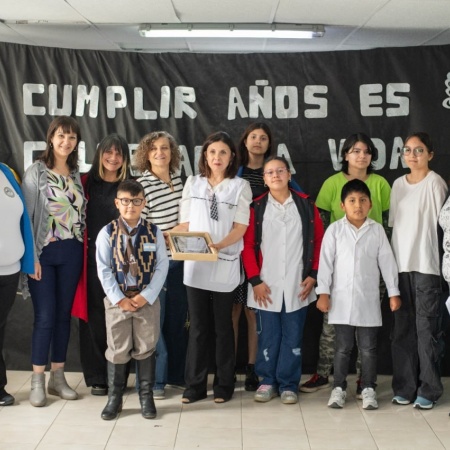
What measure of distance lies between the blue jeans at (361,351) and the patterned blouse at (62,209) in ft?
5.48

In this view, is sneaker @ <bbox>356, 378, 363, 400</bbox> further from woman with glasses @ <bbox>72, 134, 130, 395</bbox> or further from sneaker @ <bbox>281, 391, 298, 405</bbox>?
woman with glasses @ <bbox>72, 134, 130, 395</bbox>

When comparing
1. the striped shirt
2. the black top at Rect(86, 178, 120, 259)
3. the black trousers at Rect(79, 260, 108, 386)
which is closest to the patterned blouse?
the black top at Rect(86, 178, 120, 259)

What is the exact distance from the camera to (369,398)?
4.45 meters

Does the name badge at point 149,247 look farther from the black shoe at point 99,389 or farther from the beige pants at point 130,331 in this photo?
the black shoe at point 99,389

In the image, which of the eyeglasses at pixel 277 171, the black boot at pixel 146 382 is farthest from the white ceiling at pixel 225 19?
the black boot at pixel 146 382

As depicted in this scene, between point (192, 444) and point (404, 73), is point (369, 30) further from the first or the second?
point (192, 444)

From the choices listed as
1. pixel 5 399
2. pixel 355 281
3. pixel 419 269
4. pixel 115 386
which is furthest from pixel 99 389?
pixel 419 269

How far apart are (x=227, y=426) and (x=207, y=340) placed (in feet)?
1.91

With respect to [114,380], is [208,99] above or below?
above

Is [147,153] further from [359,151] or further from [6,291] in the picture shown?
[359,151]

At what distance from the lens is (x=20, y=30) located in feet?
17.9

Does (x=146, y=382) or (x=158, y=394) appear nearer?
(x=146, y=382)

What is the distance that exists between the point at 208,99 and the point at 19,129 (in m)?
1.33

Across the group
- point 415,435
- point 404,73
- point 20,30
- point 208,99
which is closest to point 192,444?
point 415,435
